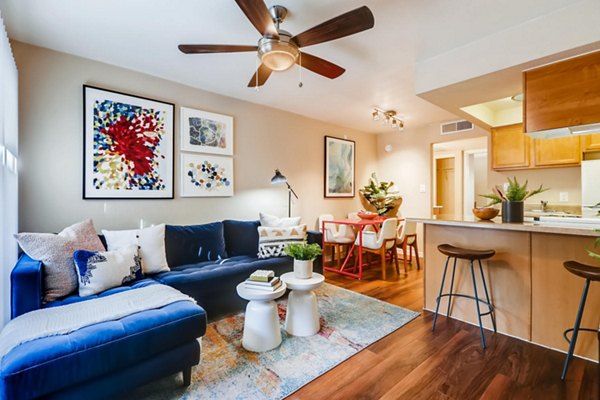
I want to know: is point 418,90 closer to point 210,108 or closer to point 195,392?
point 210,108

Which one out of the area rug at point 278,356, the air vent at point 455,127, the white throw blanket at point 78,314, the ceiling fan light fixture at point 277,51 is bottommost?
the area rug at point 278,356

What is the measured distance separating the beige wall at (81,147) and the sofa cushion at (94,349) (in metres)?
1.62

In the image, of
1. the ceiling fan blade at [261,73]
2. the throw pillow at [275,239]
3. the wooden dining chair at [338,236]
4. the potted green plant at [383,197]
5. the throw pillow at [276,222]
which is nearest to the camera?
the ceiling fan blade at [261,73]

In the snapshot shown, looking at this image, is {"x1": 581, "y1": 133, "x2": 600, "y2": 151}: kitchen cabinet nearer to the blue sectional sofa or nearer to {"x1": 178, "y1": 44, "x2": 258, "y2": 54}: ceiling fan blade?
{"x1": 178, "y1": 44, "x2": 258, "y2": 54}: ceiling fan blade

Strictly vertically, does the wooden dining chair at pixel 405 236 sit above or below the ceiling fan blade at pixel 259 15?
below

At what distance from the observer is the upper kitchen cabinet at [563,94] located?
1.96m

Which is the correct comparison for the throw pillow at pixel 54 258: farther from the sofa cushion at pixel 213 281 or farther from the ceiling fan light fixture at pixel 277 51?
the ceiling fan light fixture at pixel 277 51

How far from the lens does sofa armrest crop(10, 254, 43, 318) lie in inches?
67.6

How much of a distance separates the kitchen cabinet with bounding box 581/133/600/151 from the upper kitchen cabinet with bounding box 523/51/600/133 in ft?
6.52

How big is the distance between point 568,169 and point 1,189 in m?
5.83

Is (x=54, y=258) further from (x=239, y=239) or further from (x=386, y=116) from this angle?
(x=386, y=116)

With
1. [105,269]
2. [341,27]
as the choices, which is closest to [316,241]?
[105,269]

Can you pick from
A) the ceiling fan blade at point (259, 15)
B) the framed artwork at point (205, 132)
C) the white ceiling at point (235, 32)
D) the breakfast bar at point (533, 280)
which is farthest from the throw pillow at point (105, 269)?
the breakfast bar at point (533, 280)

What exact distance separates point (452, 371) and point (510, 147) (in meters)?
3.49
